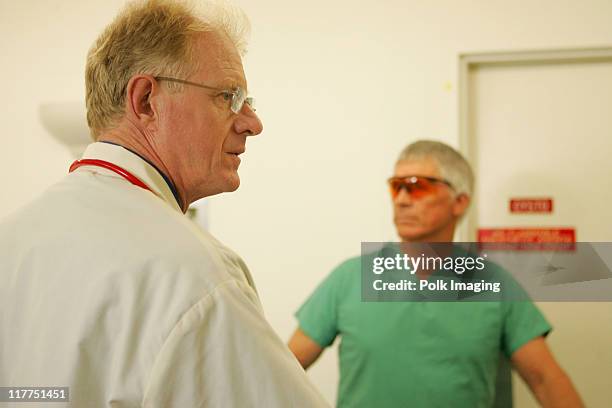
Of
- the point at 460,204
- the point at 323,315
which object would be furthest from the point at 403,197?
the point at 323,315

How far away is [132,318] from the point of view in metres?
0.60

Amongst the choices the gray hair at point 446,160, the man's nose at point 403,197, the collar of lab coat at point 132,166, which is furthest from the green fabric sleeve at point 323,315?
the collar of lab coat at point 132,166

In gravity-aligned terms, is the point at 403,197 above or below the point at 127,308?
above

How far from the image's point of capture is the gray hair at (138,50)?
0.81m

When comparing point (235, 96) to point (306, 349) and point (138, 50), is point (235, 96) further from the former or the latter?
point (306, 349)

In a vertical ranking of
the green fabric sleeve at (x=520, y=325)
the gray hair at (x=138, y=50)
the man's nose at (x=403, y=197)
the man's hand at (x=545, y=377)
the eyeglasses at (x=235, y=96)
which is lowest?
the man's hand at (x=545, y=377)

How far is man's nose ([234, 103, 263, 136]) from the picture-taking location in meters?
0.91

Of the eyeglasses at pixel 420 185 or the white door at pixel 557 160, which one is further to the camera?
the white door at pixel 557 160

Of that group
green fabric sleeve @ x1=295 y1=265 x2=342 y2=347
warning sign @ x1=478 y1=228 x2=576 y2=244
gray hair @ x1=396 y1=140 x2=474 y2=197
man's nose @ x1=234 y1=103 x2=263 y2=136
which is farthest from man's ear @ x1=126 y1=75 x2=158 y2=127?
warning sign @ x1=478 y1=228 x2=576 y2=244

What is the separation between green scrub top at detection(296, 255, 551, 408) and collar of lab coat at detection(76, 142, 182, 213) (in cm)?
65

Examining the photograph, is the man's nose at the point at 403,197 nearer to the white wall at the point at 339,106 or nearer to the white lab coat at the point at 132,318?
the white wall at the point at 339,106

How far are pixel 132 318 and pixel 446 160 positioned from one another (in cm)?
100

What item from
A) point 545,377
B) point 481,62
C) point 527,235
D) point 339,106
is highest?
point 481,62

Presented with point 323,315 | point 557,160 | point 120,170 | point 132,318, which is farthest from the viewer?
point 557,160
